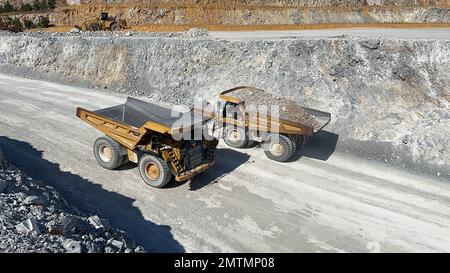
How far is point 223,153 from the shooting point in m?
11.6

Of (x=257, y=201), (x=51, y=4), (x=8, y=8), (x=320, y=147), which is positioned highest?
(x=51, y=4)

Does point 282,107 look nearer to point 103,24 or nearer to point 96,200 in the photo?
point 96,200

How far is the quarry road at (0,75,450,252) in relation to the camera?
304 inches

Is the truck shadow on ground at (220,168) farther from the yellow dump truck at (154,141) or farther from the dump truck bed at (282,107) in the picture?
the dump truck bed at (282,107)

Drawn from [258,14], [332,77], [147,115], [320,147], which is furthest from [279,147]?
[258,14]

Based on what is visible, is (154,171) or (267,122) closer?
(154,171)

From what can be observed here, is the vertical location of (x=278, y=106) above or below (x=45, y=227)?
above

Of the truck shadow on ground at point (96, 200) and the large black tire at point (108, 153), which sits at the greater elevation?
the large black tire at point (108, 153)

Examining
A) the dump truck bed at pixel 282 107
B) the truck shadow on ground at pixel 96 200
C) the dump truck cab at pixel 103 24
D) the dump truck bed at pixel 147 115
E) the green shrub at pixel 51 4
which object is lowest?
the truck shadow on ground at pixel 96 200

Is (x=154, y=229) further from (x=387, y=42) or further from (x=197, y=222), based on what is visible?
(x=387, y=42)

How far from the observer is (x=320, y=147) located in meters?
12.2

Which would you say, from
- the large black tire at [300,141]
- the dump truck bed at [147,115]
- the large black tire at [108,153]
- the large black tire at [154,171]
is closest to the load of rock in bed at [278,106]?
the large black tire at [300,141]

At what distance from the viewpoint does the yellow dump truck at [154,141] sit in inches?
347

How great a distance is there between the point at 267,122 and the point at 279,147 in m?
0.90
